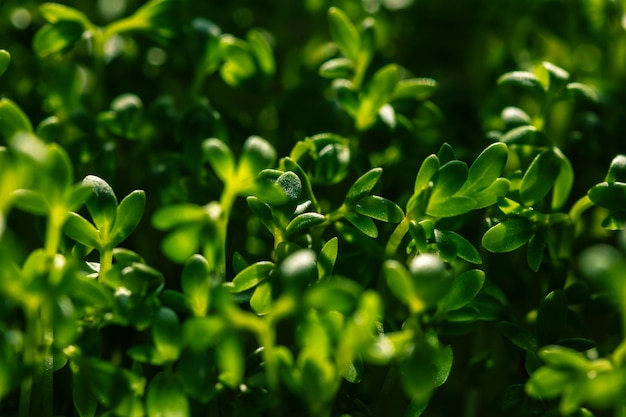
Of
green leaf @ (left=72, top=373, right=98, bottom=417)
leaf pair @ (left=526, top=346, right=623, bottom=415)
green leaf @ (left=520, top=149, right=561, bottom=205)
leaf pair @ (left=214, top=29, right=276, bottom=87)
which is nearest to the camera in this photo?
leaf pair @ (left=526, top=346, right=623, bottom=415)

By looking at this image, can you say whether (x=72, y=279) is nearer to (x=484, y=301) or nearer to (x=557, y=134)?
(x=484, y=301)

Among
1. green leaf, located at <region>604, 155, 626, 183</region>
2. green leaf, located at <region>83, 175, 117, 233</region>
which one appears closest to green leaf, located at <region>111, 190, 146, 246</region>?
green leaf, located at <region>83, 175, 117, 233</region>

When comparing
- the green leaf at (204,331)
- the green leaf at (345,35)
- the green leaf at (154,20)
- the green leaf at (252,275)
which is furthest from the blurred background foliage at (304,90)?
the green leaf at (204,331)

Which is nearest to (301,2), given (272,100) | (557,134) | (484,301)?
(272,100)

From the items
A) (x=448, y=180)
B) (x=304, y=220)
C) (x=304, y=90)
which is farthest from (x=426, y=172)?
(x=304, y=90)

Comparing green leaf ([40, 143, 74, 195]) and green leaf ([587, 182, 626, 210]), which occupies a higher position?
green leaf ([40, 143, 74, 195])

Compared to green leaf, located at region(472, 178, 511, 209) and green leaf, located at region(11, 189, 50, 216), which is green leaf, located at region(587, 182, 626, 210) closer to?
green leaf, located at region(472, 178, 511, 209)

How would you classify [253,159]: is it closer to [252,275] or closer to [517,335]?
[252,275]

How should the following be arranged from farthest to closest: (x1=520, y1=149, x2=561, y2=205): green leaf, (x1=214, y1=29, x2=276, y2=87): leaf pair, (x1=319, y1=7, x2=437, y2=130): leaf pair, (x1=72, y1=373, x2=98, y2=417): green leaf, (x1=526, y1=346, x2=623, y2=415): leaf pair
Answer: (x1=214, y1=29, x2=276, y2=87): leaf pair
(x1=319, y1=7, x2=437, y2=130): leaf pair
(x1=520, y1=149, x2=561, y2=205): green leaf
(x1=72, y1=373, x2=98, y2=417): green leaf
(x1=526, y1=346, x2=623, y2=415): leaf pair
